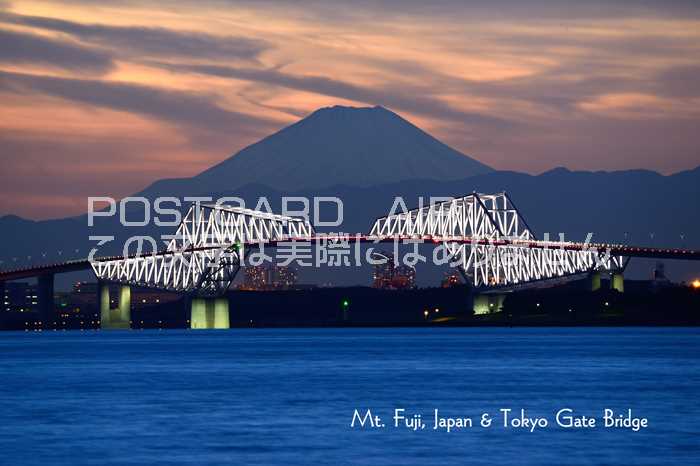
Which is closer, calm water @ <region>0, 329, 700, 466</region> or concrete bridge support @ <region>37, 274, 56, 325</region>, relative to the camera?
calm water @ <region>0, 329, 700, 466</region>

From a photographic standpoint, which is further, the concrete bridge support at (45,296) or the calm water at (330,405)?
the concrete bridge support at (45,296)

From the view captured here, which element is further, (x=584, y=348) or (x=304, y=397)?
(x=584, y=348)

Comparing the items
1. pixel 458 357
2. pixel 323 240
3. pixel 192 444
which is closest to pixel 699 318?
pixel 323 240

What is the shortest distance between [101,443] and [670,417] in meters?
20.6

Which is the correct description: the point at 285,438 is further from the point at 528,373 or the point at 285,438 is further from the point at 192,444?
the point at 528,373

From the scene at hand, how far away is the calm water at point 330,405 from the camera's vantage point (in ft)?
148

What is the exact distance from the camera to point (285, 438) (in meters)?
49.1

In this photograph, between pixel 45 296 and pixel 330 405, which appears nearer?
pixel 330 405

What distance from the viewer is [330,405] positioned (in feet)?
203

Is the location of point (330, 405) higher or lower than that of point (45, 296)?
lower

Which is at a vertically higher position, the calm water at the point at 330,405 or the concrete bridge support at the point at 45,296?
the concrete bridge support at the point at 45,296

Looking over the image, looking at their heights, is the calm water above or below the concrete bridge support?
below

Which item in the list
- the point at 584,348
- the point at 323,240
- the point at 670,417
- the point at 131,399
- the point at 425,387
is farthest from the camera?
the point at 323,240

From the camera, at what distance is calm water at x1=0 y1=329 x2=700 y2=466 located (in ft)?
148
